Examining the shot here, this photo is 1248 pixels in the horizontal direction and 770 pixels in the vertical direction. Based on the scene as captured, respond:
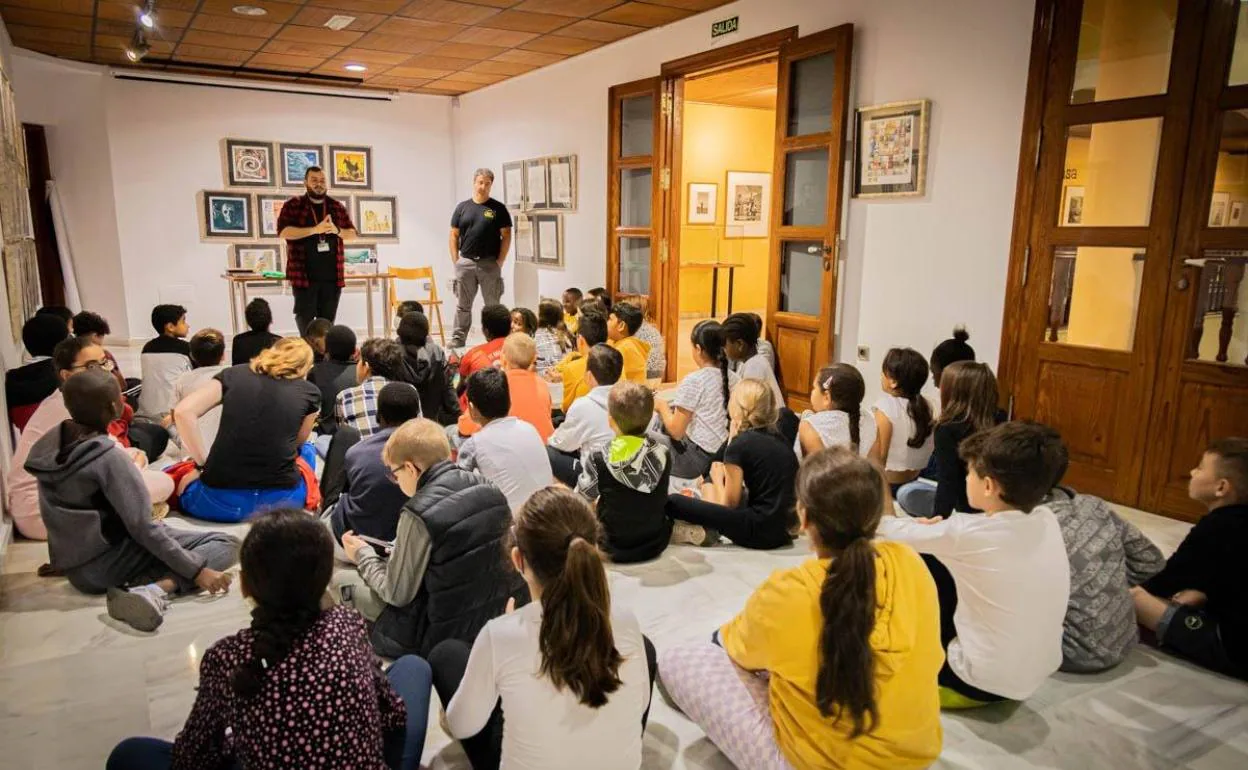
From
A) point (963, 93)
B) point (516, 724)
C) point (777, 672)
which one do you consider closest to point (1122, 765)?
point (777, 672)

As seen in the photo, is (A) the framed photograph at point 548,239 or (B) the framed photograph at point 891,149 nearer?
(B) the framed photograph at point 891,149

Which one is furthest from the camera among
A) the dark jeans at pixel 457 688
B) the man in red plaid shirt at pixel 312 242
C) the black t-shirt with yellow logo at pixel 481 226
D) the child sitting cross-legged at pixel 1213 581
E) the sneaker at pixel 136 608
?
the black t-shirt with yellow logo at pixel 481 226

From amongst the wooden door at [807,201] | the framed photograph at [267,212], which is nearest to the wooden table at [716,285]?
the wooden door at [807,201]

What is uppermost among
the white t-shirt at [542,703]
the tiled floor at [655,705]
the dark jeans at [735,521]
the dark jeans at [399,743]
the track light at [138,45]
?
the track light at [138,45]

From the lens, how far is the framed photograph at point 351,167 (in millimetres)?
9836

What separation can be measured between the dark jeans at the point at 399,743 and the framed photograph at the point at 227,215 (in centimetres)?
872

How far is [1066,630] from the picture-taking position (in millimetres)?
2525

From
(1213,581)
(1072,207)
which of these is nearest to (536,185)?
(1072,207)

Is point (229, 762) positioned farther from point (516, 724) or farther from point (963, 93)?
point (963, 93)

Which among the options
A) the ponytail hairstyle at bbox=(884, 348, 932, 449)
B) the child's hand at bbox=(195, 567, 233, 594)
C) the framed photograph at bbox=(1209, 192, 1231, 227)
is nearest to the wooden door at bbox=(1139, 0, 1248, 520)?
the framed photograph at bbox=(1209, 192, 1231, 227)

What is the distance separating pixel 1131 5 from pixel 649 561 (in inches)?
140

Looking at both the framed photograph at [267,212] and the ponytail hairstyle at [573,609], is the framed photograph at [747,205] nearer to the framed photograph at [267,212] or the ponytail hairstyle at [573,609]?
the framed photograph at [267,212]

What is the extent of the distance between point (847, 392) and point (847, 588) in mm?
1982

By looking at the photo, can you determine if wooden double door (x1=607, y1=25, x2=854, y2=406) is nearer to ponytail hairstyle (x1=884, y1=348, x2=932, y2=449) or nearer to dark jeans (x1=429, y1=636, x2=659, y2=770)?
ponytail hairstyle (x1=884, y1=348, x2=932, y2=449)
